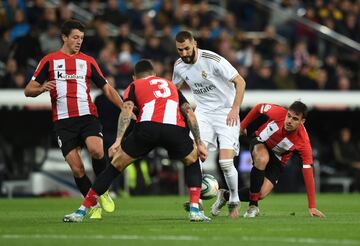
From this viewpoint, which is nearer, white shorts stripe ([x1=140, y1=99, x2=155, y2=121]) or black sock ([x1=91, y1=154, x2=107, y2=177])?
white shorts stripe ([x1=140, y1=99, x2=155, y2=121])

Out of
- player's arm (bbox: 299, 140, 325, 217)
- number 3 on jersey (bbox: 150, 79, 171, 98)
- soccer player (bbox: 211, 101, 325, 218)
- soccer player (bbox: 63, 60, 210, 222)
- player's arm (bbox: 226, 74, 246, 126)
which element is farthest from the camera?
soccer player (bbox: 211, 101, 325, 218)

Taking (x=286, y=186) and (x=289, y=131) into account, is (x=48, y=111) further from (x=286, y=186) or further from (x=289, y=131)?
(x=289, y=131)

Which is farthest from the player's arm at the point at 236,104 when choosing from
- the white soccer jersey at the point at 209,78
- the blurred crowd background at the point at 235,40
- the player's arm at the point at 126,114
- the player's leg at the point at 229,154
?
the blurred crowd background at the point at 235,40

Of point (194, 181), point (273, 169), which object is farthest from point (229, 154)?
point (194, 181)

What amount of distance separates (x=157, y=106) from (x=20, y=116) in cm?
1173

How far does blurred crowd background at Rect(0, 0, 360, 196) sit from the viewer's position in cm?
2277

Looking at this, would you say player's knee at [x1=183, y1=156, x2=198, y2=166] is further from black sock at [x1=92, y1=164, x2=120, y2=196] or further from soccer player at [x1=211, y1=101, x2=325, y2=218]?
soccer player at [x1=211, y1=101, x2=325, y2=218]

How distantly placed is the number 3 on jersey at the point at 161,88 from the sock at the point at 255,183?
2.01m

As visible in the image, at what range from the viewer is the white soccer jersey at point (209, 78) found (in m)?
13.1

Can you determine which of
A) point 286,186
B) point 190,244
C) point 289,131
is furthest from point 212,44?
point 190,244

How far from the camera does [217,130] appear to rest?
1338cm

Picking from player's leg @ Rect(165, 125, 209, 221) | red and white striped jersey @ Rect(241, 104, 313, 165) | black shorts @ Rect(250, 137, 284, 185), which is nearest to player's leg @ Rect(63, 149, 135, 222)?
player's leg @ Rect(165, 125, 209, 221)

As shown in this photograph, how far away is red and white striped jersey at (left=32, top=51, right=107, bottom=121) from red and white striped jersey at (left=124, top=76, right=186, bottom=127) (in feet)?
4.08

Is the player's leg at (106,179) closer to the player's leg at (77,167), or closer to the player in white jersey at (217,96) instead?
the player's leg at (77,167)
